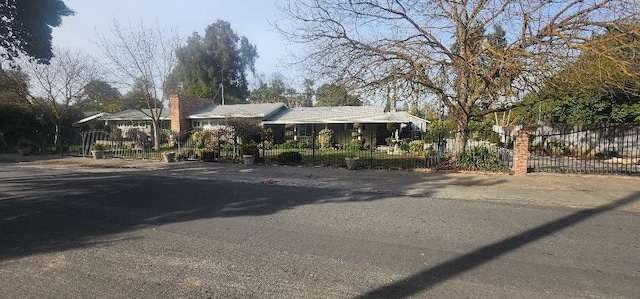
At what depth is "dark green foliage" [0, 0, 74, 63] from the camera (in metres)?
10.1

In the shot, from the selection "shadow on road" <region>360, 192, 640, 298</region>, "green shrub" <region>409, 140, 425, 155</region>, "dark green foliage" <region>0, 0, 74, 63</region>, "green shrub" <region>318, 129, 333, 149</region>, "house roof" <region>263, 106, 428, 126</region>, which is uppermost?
"dark green foliage" <region>0, 0, 74, 63</region>

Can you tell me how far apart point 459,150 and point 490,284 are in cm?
1008

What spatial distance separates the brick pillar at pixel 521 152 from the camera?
11.0 m

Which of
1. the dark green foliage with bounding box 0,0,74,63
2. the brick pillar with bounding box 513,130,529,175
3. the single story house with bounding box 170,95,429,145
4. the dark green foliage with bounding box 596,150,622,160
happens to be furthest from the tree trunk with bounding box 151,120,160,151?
the dark green foliage with bounding box 596,150,622,160

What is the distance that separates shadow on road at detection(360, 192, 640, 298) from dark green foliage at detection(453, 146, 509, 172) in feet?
19.3

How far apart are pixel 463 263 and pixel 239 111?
25943mm

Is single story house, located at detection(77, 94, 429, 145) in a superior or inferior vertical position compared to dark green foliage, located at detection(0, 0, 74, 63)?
inferior

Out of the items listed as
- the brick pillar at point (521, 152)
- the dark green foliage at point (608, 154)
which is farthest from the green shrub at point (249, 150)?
the dark green foliage at point (608, 154)

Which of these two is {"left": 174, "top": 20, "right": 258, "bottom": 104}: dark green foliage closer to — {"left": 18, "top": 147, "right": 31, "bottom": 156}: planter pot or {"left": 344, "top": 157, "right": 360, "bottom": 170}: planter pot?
{"left": 18, "top": 147, "right": 31, "bottom": 156}: planter pot

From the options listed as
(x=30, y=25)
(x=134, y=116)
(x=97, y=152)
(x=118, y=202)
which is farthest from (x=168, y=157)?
(x=134, y=116)

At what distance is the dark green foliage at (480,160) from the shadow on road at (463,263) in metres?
5.88

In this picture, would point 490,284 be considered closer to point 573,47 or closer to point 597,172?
point 573,47

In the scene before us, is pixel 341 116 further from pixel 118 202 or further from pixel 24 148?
pixel 24 148

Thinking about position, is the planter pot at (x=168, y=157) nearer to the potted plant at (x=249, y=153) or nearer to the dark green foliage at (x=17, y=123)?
the potted plant at (x=249, y=153)
